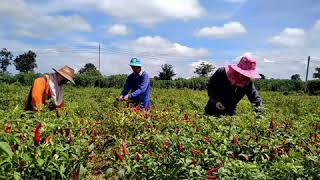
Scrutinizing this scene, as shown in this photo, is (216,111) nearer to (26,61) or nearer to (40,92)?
(40,92)

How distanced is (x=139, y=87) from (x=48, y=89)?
6.29 feet

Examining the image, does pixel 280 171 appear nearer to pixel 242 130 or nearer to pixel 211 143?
pixel 211 143

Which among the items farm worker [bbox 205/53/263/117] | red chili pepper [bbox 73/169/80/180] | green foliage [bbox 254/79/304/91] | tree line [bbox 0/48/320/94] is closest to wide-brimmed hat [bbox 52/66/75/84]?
farm worker [bbox 205/53/263/117]

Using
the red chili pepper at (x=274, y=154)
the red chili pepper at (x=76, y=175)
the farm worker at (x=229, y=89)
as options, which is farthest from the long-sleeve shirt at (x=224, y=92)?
the red chili pepper at (x=76, y=175)

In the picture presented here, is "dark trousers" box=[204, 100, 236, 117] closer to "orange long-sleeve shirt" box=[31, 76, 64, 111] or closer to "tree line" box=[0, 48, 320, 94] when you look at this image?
"orange long-sleeve shirt" box=[31, 76, 64, 111]

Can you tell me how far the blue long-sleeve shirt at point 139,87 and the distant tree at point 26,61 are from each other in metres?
68.8

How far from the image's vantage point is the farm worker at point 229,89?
212 inches

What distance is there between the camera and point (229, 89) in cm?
557

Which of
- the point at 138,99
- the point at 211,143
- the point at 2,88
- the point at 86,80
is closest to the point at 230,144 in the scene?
the point at 211,143

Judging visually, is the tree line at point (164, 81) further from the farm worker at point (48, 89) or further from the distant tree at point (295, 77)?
the farm worker at point (48, 89)

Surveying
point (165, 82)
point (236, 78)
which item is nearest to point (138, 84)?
point (236, 78)

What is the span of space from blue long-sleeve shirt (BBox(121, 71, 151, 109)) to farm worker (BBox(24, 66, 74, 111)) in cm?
141

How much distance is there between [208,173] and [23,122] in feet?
4.53

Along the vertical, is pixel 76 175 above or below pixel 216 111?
below
